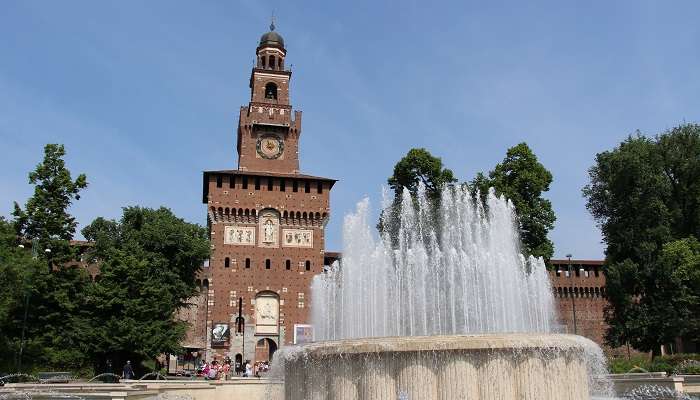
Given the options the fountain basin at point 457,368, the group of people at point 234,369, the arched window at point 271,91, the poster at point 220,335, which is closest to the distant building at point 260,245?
the poster at point 220,335

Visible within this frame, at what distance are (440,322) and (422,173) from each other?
1186cm

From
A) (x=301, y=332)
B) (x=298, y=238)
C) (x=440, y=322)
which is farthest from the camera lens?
(x=298, y=238)

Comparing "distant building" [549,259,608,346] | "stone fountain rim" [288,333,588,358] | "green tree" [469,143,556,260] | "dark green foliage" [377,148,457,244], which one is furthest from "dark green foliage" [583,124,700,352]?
"stone fountain rim" [288,333,588,358]

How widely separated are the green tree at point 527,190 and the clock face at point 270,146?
1569 cm

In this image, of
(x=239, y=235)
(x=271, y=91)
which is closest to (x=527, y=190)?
(x=239, y=235)

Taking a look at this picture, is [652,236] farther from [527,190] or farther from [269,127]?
[269,127]

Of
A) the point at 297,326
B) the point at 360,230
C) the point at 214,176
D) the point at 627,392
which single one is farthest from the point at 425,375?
the point at 214,176

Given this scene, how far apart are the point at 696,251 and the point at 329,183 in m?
21.9

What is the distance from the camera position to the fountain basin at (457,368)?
8.14 m

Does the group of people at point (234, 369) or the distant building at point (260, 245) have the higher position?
the distant building at point (260, 245)

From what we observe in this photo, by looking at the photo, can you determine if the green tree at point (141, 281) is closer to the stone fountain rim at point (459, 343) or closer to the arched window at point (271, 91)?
the arched window at point (271, 91)

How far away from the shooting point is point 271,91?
44.7 m

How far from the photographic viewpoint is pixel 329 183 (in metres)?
41.7

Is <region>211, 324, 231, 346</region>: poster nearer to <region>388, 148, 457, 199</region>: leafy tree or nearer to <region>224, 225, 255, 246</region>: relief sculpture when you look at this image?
<region>224, 225, 255, 246</region>: relief sculpture
